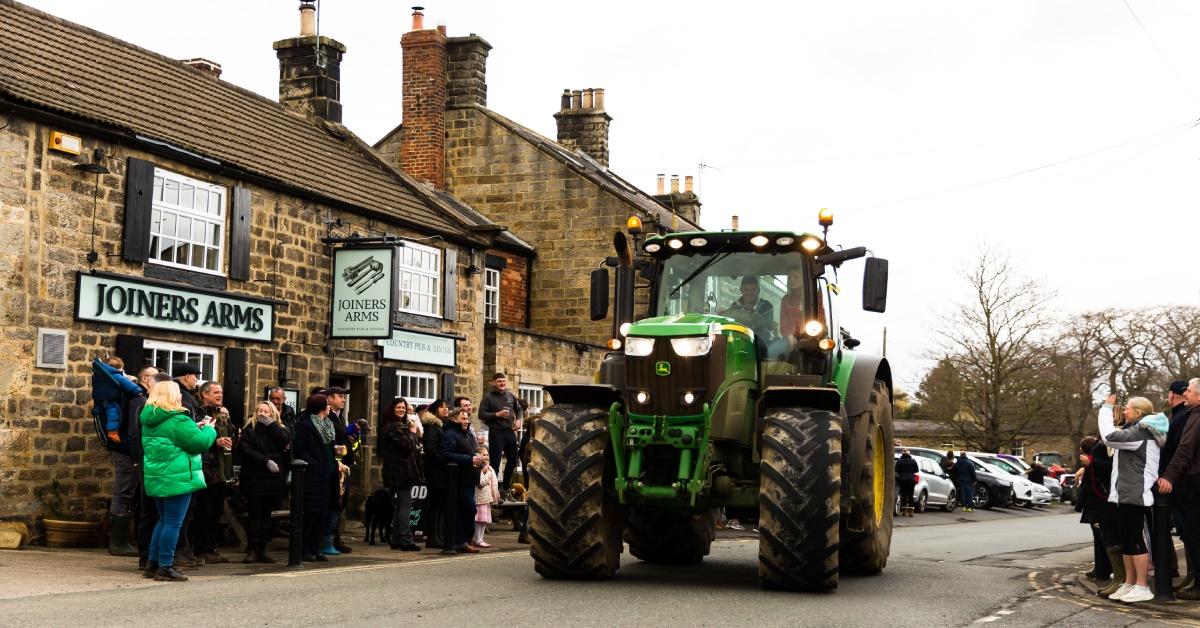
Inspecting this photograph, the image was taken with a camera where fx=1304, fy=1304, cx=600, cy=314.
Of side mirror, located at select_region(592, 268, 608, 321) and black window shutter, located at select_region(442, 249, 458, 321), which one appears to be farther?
black window shutter, located at select_region(442, 249, 458, 321)

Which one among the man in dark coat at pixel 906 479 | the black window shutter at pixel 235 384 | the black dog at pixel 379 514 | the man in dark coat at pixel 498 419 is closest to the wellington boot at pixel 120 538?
the black dog at pixel 379 514

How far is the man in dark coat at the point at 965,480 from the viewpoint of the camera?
110ft

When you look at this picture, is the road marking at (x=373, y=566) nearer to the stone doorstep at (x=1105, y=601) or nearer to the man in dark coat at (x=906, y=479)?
the stone doorstep at (x=1105, y=601)

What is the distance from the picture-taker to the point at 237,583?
1051 cm

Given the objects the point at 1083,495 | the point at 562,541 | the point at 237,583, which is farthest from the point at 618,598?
the point at 1083,495

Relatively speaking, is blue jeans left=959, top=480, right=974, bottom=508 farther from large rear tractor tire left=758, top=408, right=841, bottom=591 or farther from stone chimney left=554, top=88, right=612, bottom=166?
large rear tractor tire left=758, top=408, right=841, bottom=591

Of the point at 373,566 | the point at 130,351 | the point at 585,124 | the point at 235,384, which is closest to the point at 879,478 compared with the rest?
the point at 373,566

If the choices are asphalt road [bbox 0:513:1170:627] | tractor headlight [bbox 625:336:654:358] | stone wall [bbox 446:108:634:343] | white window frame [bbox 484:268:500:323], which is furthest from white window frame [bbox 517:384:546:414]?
tractor headlight [bbox 625:336:654:358]

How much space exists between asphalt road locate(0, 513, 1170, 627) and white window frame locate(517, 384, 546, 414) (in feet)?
43.9

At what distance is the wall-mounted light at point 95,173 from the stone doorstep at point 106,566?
3724 millimetres

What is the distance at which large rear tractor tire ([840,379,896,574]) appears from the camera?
1128cm

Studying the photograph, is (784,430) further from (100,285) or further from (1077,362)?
(1077,362)

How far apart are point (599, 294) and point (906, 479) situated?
18099mm

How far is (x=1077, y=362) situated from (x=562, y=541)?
59871mm
